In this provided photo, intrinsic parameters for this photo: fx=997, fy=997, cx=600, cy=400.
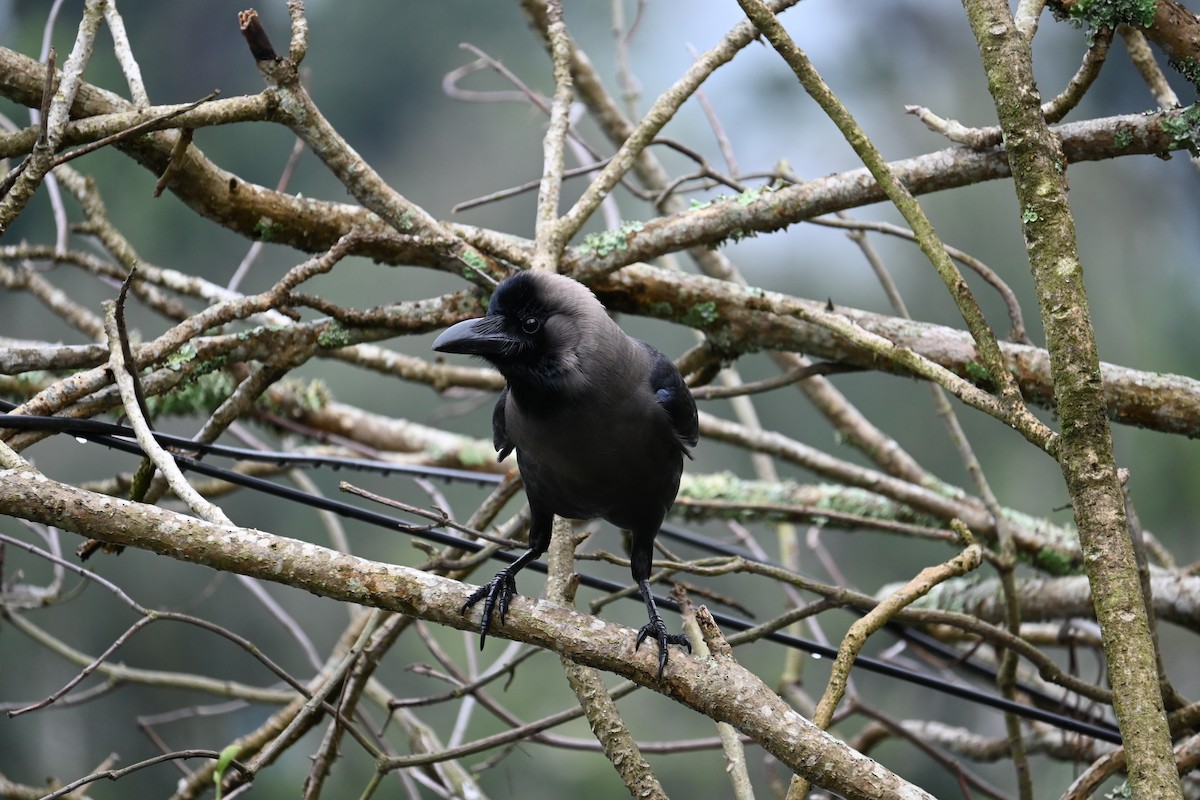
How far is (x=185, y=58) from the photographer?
19.5ft

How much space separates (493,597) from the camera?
1.99 meters

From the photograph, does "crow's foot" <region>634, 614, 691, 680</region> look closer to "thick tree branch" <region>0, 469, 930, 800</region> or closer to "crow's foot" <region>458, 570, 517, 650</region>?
"thick tree branch" <region>0, 469, 930, 800</region>

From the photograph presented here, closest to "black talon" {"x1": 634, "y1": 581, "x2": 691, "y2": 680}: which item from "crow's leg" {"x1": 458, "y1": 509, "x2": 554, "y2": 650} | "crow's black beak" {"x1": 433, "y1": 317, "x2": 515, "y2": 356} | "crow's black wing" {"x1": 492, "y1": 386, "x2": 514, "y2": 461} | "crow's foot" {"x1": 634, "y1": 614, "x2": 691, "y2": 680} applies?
"crow's foot" {"x1": 634, "y1": 614, "x2": 691, "y2": 680}

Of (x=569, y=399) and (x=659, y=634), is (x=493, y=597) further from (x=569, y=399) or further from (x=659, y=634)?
(x=569, y=399)

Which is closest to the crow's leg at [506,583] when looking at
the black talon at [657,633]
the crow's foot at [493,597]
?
the crow's foot at [493,597]

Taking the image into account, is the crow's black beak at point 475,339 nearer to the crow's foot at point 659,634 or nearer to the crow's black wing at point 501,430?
the crow's black wing at point 501,430

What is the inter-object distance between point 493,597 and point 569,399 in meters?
0.46

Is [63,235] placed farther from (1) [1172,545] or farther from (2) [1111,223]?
(1) [1172,545]

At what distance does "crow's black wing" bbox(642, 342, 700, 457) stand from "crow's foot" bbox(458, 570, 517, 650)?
54 cm

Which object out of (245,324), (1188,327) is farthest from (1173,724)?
(1188,327)

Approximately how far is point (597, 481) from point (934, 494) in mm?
2073

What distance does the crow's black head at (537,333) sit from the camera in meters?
2.15

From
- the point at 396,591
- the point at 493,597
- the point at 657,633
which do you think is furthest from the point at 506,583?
the point at 396,591

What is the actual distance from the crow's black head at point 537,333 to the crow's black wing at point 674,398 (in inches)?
8.2
